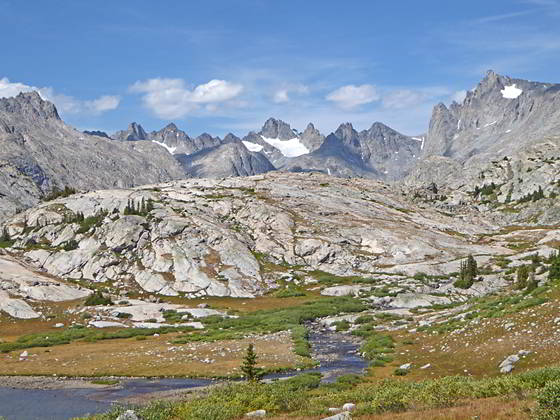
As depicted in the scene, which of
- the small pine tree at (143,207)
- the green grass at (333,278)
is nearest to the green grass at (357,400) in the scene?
the green grass at (333,278)

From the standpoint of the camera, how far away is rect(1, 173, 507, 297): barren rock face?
126 m

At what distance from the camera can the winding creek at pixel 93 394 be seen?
42062mm

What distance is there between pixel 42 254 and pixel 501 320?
385ft

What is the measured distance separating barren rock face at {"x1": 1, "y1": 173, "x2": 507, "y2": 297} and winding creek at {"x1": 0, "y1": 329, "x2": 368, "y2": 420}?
6325 cm

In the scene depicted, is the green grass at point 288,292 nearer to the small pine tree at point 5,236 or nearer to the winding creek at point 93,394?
the winding creek at point 93,394

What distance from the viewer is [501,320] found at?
49875 mm

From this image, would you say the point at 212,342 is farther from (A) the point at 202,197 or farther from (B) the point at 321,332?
(A) the point at 202,197

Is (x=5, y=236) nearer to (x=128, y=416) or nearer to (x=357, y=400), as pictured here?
(x=128, y=416)

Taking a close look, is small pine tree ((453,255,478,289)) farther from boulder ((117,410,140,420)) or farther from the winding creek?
boulder ((117,410,140,420))

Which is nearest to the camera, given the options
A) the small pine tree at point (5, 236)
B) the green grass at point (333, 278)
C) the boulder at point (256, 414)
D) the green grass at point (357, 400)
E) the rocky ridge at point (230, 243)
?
the green grass at point (357, 400)

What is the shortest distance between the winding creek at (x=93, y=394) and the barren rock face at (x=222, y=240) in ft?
208

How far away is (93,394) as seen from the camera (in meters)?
47.7

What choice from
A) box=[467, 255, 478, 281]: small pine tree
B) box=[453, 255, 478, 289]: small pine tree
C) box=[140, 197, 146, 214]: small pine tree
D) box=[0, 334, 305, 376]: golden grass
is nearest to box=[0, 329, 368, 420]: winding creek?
box=[0, 334, 305, 376]: golden grass

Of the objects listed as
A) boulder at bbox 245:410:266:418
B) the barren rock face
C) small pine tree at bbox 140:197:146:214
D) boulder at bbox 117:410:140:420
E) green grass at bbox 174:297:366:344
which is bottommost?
green grass at bbox 174:297:366:344
